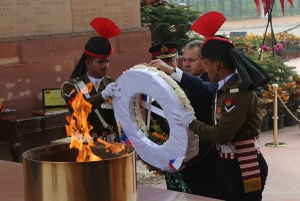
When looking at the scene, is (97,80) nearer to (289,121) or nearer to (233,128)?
(233,128)

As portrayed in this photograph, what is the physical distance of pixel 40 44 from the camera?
26.1 ft

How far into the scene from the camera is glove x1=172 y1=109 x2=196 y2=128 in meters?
3.94

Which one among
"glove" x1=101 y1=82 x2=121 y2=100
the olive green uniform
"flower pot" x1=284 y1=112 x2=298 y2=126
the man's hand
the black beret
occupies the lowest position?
"flower pot" x1=284 y1=112 x2=298 y2=126

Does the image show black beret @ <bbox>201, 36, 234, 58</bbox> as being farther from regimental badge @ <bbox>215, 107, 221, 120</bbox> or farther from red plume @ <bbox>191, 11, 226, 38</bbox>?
regimental badge @ <bbox>215, 107, 221, 120</bbox>

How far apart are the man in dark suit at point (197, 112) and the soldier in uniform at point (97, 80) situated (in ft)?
2.06

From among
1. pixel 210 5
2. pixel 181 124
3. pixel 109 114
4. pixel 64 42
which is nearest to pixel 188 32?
pixel 64 42

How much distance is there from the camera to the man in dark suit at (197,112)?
4312 mm

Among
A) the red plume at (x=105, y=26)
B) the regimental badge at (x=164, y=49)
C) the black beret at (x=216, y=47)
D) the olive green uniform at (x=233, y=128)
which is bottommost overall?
the olive green uniform at (x=233, y=128)

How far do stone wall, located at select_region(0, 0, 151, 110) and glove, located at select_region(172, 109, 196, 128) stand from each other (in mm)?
4089

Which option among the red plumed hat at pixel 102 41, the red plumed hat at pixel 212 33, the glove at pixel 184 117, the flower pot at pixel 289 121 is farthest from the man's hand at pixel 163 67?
the flower pot at pixel 289 121

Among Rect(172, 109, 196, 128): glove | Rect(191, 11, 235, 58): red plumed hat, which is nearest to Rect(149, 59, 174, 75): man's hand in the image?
Rect(191, 11, 235, 58): red plumed hat

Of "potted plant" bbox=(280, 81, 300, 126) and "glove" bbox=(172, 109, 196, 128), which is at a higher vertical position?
"glove" bbox=(172, 109, 196, 128)

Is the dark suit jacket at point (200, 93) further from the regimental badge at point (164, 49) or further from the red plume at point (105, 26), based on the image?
the red plume at point (105, 26)

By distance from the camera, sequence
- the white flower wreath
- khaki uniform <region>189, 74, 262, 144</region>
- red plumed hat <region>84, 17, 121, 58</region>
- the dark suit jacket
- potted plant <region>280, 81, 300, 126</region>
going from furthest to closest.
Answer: potted plant <region>280, 81, 300, 126</region>, red plumed hat <region>84, 17, 121, 58</region>, the dark suit jacket, the white flower wreath, khaki uniform <region>189, 74, 262, 144</region>
